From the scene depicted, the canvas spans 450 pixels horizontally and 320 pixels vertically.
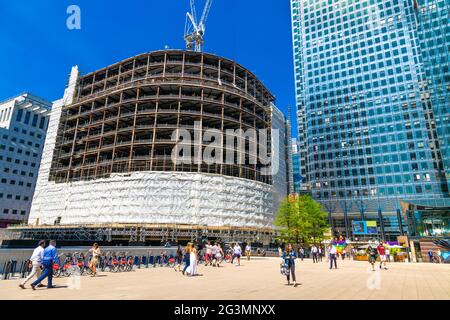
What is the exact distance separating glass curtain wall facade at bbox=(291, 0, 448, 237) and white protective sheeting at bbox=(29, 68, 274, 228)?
3337cm

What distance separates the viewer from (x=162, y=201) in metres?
45.2

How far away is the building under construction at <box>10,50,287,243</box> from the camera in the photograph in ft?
148

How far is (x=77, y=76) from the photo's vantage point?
6375 centimetres

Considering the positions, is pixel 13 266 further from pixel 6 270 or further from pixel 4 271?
pixel 6 270

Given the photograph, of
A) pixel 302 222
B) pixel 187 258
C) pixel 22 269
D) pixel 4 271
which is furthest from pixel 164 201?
pixel 4 271

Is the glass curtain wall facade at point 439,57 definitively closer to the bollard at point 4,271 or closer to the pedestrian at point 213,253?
the pedestrian at point 213,253

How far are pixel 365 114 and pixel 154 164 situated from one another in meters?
58.7

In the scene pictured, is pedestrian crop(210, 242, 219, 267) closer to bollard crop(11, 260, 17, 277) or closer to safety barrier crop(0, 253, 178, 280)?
safety barrier crop(0, 253, 178, 280)

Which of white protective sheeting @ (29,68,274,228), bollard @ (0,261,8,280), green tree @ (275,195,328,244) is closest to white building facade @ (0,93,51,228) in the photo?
white protective sheeting @ (29,68,274,228)

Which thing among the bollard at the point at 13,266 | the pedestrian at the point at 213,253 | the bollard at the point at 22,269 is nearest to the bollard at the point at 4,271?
the bollard at the point at 13,266

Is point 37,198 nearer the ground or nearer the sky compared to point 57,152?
nearer the ground
